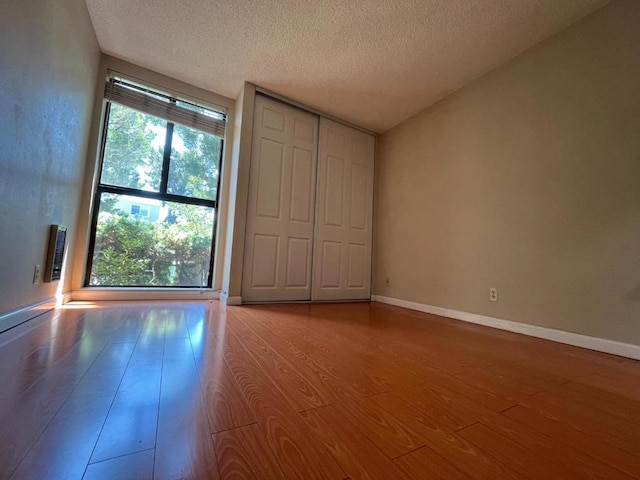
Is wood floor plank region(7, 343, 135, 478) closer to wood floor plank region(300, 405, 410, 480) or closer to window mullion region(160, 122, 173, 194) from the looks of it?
wood floor plank region(300, 405, 410, 480)

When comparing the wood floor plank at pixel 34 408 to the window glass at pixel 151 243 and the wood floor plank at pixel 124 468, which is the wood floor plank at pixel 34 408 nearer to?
the wood floor plank at pixel 124 468

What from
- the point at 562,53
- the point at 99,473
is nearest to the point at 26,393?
the point at 99,473

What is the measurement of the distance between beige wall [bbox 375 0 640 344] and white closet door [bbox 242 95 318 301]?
1.27 m

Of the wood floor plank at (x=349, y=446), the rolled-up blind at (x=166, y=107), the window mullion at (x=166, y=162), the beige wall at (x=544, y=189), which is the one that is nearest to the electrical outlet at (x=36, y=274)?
the window mullion at (x=166, y=162)

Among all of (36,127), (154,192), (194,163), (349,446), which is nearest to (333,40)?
(194,163)

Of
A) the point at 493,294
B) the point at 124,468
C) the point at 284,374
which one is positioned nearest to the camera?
the point at 124,468

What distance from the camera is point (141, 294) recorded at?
101 inches

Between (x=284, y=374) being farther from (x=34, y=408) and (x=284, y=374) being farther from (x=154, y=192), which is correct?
(x=154, y=192)

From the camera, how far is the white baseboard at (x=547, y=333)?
1.50m

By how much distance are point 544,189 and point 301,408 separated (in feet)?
7.36

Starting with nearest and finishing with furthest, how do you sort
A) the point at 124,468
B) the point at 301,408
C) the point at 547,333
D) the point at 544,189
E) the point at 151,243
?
the point at 124,468 → the point at 301,408 → the point at 547,333 → the point at 544,189 → the point at 151,243

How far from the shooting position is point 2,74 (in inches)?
47.1

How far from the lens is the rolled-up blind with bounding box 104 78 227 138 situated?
8.32ft

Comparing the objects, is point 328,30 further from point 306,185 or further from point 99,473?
point 99,473
